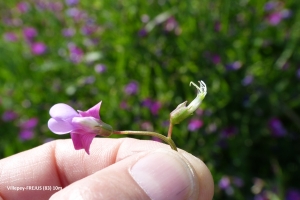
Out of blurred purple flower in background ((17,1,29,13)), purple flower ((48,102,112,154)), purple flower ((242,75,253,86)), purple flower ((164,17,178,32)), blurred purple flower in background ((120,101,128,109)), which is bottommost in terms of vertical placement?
purple flower ((242,75,253,86))

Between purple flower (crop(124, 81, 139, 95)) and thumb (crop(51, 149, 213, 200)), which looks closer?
thumb (crop(51, 149, 213, 200))

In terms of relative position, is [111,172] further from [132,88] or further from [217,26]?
[217,26]

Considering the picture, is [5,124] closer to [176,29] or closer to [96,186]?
[176,29]

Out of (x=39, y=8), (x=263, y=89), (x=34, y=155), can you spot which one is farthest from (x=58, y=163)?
(x=39, y=8)

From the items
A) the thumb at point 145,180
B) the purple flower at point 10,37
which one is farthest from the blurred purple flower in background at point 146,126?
the purple flower at point 10,37

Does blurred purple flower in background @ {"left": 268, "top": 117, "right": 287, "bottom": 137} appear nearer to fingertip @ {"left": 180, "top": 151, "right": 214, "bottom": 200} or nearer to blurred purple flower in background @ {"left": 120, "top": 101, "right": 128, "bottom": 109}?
blurred purple flower in background @ {"left": 120, "top": 101, "right": 128, "bottom": 109}

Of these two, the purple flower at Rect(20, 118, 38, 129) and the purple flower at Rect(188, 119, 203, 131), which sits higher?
the purple flower at Rect(20, 118, 38, 129)

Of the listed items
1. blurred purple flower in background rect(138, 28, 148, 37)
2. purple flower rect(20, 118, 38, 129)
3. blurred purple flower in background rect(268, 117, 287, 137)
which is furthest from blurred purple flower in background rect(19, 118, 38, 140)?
blurred purple flower in background rect(268, 117, 287, 137)
